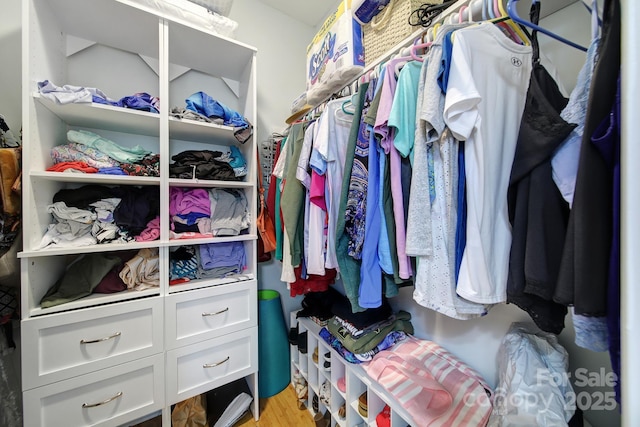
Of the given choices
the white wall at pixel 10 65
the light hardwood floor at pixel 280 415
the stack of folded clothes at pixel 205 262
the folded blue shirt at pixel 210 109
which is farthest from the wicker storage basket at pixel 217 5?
the light hardwood floor at pixel 280 415

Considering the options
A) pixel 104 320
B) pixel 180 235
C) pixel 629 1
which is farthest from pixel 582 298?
pixel 104 320

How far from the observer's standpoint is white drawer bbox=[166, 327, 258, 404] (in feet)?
3.55

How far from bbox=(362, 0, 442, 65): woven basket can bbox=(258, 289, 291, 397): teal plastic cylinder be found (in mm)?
1546

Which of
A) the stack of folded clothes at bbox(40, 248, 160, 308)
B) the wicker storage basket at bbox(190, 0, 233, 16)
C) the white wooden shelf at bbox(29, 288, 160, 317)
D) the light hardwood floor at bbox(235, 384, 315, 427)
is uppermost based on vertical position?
the wicker storage basket at bbox(190, 0, 233, 16)

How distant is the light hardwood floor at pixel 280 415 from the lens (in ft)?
4.27

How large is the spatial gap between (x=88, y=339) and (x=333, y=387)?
1112 mm

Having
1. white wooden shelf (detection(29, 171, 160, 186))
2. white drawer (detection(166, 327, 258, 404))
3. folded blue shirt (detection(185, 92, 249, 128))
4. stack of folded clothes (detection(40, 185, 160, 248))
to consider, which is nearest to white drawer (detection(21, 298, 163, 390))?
white drawer (detection(166, 327, 258, 404))

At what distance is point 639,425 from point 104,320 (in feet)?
4.77

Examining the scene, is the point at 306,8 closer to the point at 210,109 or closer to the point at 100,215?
the point at 210,109

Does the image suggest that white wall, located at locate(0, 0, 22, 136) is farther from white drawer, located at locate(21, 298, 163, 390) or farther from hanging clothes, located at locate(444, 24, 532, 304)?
hanging clothes, located at locate(444, 24, 532, 304)

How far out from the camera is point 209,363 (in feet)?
3.84

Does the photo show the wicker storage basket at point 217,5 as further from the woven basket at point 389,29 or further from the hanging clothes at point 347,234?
the hanging clothes at point 347,234

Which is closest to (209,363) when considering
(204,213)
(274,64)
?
(204,213)

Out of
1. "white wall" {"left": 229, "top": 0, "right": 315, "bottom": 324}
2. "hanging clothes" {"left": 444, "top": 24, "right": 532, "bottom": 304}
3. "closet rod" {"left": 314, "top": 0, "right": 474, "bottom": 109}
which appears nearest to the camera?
"hanging clothes" {"left": 444, "top": 24, "right": 532, "bottom": 304}
